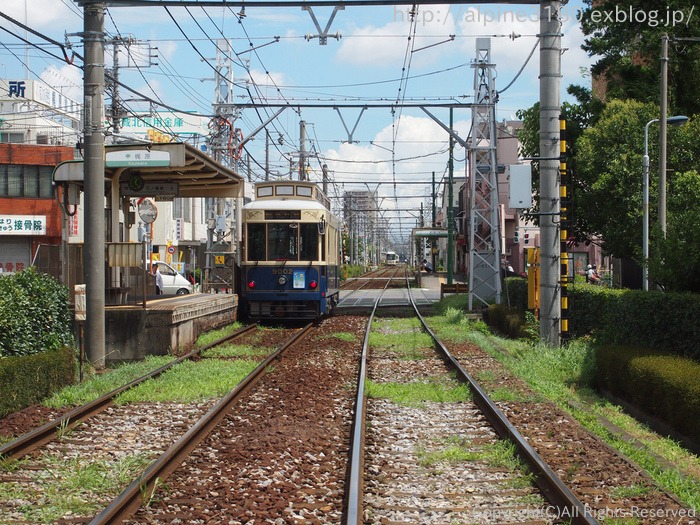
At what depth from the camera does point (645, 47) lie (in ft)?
83.2

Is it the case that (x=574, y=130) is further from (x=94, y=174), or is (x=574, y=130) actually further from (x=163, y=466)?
(x=163, y=466)

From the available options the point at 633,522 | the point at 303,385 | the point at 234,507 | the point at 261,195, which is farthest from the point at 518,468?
the point at 261,195

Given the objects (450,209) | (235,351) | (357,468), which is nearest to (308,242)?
(235,351)

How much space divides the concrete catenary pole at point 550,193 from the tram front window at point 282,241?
7337mm

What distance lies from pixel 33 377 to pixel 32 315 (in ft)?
3.75

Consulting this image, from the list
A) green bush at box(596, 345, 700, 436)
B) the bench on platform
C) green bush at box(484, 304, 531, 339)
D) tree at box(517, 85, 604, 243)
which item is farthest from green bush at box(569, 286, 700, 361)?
the bench on platform

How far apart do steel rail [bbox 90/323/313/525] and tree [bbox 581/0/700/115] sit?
768 inches

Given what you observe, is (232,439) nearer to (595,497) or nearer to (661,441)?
(595,497)

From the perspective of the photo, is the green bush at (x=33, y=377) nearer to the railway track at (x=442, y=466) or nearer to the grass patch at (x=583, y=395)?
the railway track at (x=442, y=466)

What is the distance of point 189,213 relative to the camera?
55656mm

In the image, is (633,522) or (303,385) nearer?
(633,522)

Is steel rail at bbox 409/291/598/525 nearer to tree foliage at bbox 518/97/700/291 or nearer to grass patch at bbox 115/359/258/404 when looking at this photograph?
grass patch at bbox 115/359/258/404

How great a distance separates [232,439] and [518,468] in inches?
111

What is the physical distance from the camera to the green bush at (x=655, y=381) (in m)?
8.34
